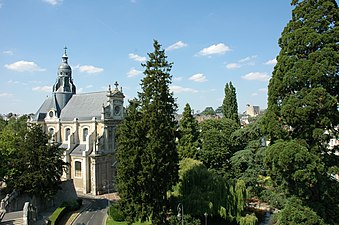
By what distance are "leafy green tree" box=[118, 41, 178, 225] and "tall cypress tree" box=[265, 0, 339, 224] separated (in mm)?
9389

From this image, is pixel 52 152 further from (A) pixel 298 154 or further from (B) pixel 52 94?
(A) pixel 298 154

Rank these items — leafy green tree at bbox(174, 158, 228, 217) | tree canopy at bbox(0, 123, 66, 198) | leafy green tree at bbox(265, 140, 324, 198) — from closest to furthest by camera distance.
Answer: leafy green tree at bbox(265, 140, 324, 198), leafy green tree at bbox(174, 158, 228, 217), tree canopy at bbox(0, 123, 66, 198)

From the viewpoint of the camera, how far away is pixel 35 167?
1198 inches

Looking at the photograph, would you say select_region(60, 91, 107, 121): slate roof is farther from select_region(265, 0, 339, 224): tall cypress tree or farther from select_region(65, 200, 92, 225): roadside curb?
select_region(265, 0, 339, 224): tall cypress tree

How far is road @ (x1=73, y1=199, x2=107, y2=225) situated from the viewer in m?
29.7

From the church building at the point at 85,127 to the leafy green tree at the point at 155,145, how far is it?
18884 mm

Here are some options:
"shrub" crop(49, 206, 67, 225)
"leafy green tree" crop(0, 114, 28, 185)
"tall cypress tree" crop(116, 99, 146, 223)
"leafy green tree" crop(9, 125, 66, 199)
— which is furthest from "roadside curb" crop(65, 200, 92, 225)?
"tall cypress tree" crop(116, 99, 146, 223)

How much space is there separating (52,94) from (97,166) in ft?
52.3

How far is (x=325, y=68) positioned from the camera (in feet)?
50.9

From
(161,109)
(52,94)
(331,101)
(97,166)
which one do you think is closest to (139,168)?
(161,109)

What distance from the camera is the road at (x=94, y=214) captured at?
1169 inches

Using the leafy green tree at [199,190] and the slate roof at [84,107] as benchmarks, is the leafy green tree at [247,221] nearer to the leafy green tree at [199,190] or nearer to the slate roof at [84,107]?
the leafy green tree at [199,190]

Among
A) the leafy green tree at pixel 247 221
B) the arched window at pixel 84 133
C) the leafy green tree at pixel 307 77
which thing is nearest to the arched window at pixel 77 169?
the arched window at pixel 84 133

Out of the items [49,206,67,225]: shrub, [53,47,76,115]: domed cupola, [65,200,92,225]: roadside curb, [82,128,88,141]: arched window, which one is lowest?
[65,200,92,225]: roadside curb
